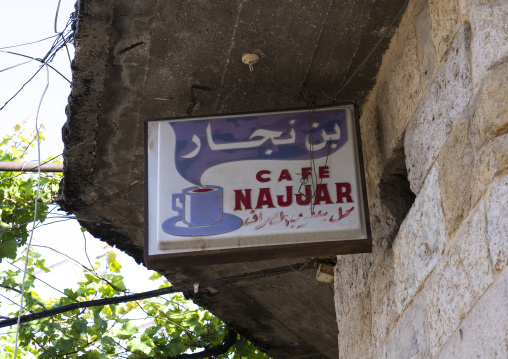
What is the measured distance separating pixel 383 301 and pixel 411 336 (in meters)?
0.39

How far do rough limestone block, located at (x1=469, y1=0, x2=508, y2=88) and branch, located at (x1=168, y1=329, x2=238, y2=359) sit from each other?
4257 mm

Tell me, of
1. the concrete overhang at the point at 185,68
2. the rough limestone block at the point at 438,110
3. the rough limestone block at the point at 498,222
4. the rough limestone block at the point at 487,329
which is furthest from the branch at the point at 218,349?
the rough limestone block at the point at 498,222

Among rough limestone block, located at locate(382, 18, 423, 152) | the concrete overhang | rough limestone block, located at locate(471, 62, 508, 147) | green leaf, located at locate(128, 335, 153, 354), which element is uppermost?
the concrete overhang

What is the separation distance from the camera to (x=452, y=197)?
260cm

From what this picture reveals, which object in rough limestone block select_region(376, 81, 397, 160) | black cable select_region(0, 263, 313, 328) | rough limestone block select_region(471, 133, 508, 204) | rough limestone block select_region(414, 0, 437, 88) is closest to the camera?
rough limestone block select_region(471, 133, 508, 204)

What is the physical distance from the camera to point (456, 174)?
2574 millimetres

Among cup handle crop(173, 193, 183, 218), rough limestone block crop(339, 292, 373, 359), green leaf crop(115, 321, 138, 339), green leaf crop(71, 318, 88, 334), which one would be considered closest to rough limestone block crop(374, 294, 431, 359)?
rough limestone block crop(339, 292, 373, 359)

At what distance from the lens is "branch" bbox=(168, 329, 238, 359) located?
6332 millimetres

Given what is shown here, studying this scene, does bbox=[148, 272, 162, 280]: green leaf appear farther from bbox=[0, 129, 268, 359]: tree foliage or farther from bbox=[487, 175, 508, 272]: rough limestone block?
bbox=[487, 175, 508, 272]: rough limestone block

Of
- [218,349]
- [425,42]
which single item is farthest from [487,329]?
[218,349]

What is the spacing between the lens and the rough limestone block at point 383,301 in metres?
3.13

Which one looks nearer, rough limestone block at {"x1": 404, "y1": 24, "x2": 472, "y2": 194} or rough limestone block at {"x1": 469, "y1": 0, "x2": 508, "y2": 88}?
rough limestone block at {"x1": 469, "y1": 0, "x2": 508, "y2": 88}

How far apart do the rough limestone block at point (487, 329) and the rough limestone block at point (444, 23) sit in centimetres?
106

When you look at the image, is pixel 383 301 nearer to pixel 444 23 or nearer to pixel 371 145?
pixel 371 145
